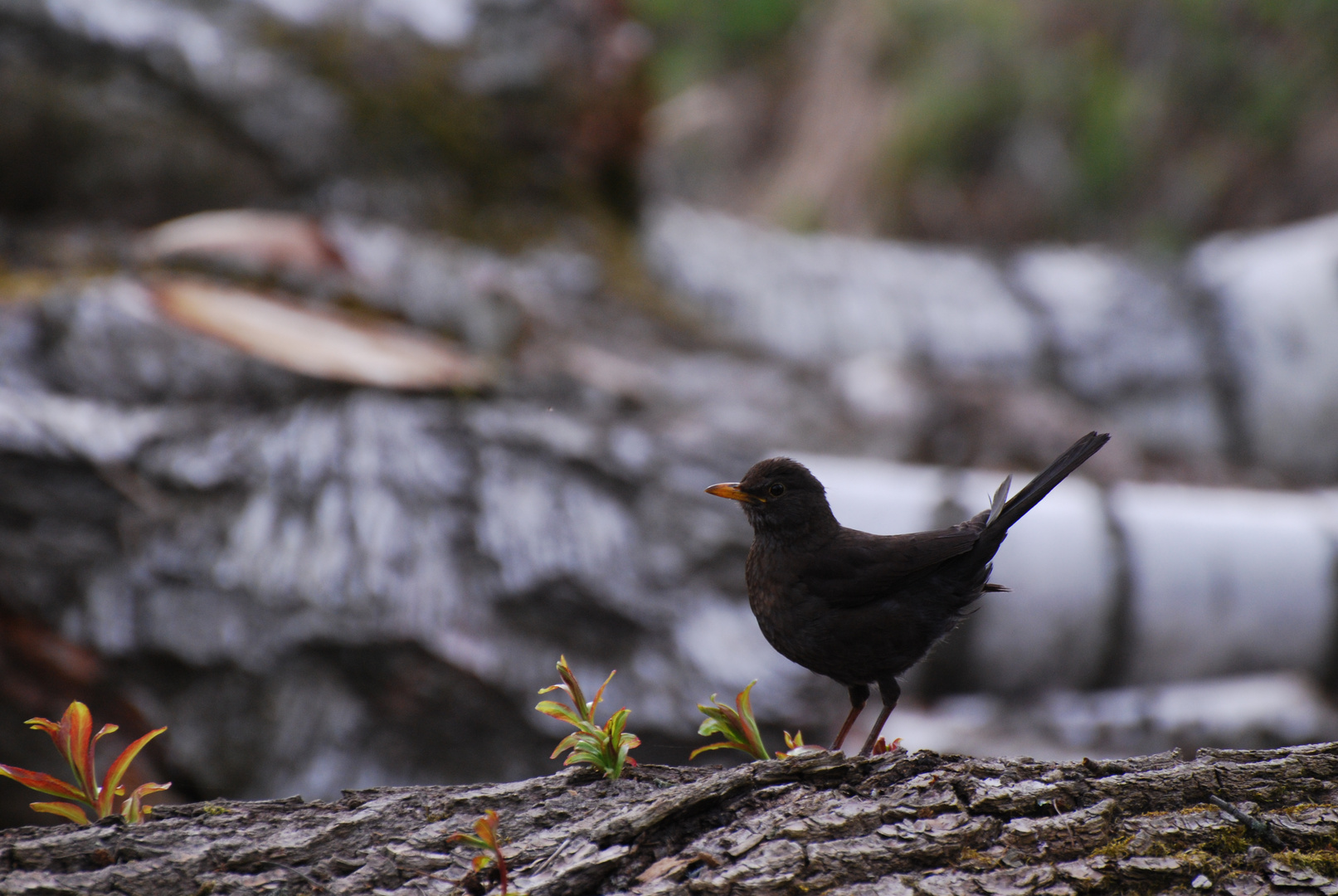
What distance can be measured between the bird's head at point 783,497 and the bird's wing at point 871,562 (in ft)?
0.21

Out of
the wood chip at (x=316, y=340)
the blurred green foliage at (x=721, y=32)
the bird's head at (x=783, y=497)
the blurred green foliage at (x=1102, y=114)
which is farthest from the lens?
the blurred green foliage at (x=721, y=32)

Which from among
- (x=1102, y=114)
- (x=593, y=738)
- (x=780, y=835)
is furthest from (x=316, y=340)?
(x=1102, y=114)

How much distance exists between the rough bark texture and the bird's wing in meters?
0.30

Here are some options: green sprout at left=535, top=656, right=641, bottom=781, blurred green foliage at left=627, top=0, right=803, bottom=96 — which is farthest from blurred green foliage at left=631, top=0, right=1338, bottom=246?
green sprout at left=535, top=656, right=641, bottom=781

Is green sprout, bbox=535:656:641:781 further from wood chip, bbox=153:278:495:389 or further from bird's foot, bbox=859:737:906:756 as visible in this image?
wood chip, bbox=153:278:495:389

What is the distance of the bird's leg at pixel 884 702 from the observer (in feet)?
5.61

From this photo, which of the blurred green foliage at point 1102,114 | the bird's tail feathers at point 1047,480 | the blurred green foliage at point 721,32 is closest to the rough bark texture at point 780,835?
the bird's tail feathers at point 1047,480

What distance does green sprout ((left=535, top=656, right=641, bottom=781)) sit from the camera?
1546 millimetres

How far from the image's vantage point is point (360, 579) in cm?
316

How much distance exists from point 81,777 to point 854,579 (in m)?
1.32

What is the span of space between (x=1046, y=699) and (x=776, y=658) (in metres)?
1.29

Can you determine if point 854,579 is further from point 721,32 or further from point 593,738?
point 721,32

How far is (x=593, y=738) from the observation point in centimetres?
158

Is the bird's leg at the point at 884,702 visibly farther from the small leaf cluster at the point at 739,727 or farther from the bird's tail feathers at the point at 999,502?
the bird's tail feathers at the point at 999,502
